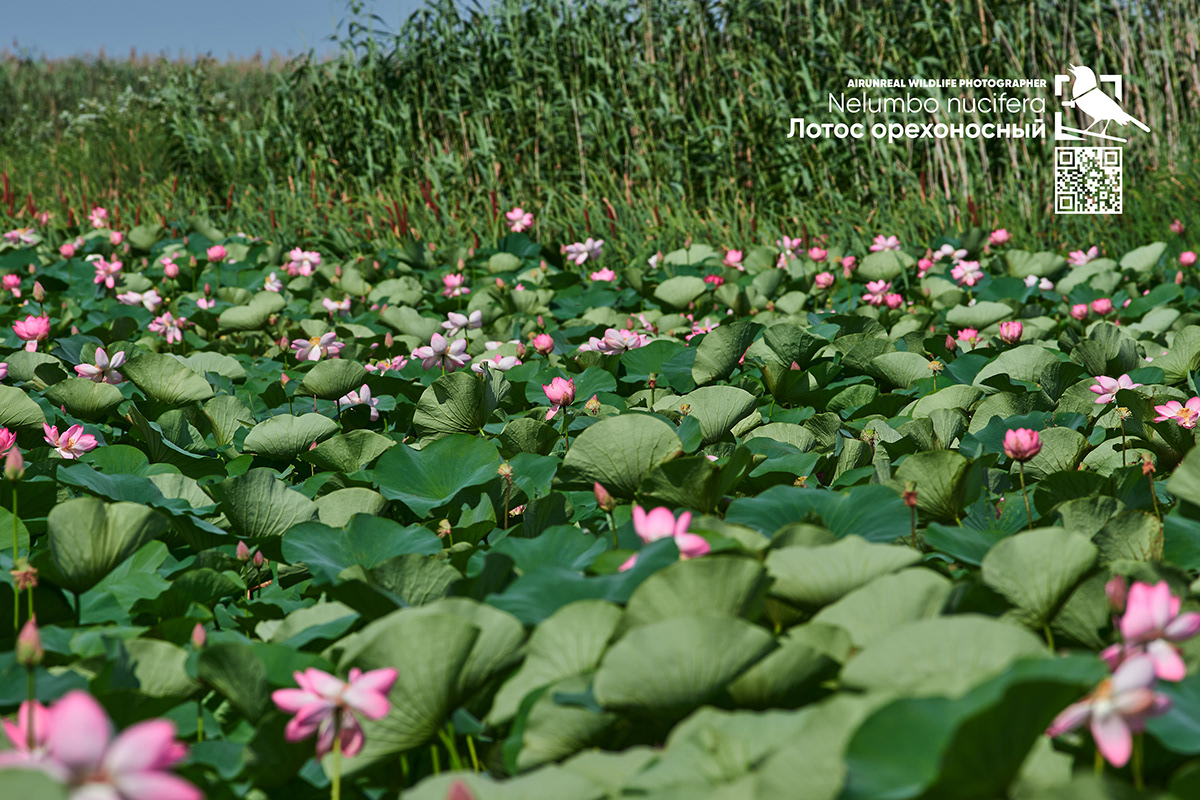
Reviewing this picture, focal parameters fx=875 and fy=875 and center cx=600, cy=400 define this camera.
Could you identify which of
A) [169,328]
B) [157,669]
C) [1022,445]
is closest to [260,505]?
[157,669]

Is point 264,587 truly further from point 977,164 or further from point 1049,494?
point 977,164

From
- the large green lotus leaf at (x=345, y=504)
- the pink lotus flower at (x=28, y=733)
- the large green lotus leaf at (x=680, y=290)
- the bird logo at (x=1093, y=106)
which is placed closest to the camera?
the pink lotus flower at (x=28, y=733)

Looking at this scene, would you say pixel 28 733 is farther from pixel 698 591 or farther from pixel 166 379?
pixel 166 379

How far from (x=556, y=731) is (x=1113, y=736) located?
439mm

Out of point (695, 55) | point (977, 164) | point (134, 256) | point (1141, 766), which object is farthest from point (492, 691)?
point (695, 55)

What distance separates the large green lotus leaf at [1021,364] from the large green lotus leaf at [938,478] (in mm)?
952

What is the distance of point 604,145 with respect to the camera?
644cm

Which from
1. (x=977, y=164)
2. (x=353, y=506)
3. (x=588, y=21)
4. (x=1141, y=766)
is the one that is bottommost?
(x=1141, y=766)

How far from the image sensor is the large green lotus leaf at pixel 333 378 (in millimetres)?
1967

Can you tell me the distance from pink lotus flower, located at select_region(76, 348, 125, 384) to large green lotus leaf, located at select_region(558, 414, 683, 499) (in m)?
1.34

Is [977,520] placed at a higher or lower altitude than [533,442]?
lower

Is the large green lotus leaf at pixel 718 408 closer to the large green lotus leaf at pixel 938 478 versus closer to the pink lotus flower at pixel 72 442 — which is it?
the large green lotus leaf at pixel 938 478

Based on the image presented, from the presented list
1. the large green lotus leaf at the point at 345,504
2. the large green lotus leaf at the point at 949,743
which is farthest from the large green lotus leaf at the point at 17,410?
the large green lotus leaf at the point at 949,743

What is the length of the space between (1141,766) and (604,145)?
614 cm
